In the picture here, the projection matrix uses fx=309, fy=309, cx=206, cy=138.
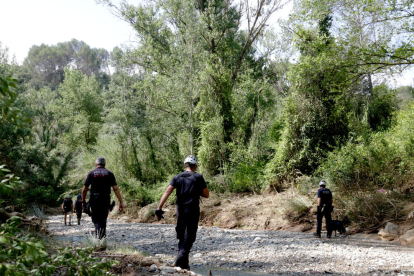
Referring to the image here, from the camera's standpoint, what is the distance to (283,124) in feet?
59.7

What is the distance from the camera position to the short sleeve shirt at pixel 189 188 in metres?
5.78

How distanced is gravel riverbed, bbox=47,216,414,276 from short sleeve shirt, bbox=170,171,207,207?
1.95m

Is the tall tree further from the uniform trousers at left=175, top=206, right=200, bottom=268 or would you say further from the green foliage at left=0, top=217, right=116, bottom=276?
the green foliage at left=0, top=217, right=116, bottom=276

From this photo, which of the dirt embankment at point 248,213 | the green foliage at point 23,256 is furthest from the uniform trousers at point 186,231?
the dirt embankment at point 248,213

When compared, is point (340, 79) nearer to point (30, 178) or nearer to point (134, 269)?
point (134, 269)

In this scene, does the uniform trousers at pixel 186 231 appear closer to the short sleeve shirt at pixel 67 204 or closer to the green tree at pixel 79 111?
the short sleeve shirt at pixel 67 204

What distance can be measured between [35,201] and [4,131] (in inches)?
280

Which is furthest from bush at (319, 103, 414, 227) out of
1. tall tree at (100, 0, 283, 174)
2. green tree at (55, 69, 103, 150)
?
green tree at (55, 69, 103, 150)

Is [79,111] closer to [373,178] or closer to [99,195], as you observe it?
[99,195]

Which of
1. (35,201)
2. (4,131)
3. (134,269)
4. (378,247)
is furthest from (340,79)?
(35,201)

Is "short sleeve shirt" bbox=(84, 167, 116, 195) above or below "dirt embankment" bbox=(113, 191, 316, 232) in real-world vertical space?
above

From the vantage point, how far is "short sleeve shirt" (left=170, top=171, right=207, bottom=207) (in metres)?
5.78

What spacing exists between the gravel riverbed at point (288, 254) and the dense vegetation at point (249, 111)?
327 cm

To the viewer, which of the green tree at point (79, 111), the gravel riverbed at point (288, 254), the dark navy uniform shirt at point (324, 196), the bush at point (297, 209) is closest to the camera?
the gravel riverbed at point (288, 254)
